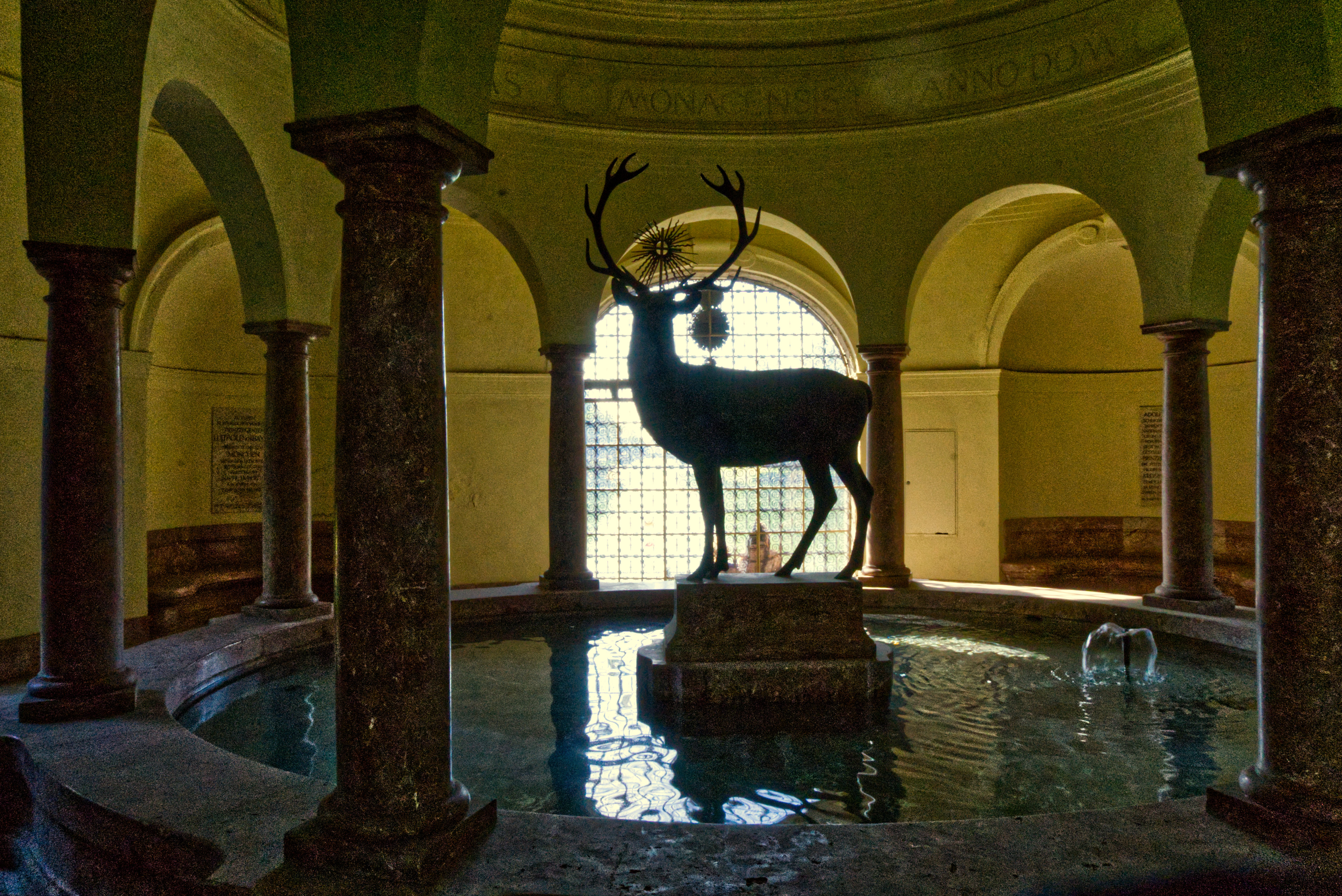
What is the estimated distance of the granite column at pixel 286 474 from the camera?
8.70 meters

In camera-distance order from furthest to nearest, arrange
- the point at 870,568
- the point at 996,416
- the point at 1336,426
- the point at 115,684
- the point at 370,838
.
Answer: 1. the point at 996,416
2. the point at 870,568
3. the point at 115,684
4. the point at 1336,426
5. the point at 370,838

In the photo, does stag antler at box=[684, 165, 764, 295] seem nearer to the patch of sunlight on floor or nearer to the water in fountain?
the water in fountain

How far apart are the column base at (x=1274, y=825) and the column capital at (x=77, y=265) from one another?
6.30 m

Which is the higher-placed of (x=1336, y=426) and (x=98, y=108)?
(x=98, y=108)

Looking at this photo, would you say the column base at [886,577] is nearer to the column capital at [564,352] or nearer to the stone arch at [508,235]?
the column capital at [564,352]

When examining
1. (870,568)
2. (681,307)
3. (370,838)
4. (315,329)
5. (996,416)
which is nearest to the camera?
(370,838)

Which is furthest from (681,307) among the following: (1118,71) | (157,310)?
(157,310)

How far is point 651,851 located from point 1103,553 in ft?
45.0

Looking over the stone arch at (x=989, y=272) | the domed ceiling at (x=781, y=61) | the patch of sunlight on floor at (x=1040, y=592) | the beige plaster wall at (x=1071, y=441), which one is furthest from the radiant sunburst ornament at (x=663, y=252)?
the beige plaster wall at (x=1071, y=441)

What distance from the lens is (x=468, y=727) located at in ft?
18.0

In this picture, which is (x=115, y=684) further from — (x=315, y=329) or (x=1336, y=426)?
(x=1336, y=426)

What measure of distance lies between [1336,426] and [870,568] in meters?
7.34

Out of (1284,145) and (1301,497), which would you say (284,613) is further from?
(1284,145)

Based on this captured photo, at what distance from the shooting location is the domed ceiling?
10203 millimetres
